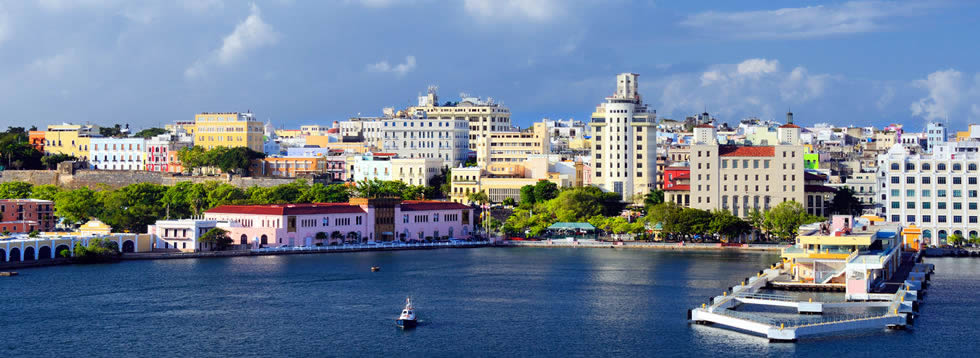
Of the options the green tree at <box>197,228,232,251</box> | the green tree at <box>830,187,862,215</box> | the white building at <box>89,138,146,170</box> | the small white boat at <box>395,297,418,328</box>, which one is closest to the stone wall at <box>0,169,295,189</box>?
the white building at <box>89,138,146,170</box>

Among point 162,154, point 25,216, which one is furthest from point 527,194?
point 162,154

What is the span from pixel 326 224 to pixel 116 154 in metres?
36.7

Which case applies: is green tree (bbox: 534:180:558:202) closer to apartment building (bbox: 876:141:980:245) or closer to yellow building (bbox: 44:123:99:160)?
apartment building (bbox: 876:141:980:245)

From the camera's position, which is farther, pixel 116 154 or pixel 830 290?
pixel 116 154

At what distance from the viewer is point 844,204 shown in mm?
72375

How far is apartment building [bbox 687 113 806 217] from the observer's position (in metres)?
68.8

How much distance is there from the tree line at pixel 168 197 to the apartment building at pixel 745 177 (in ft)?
59.3

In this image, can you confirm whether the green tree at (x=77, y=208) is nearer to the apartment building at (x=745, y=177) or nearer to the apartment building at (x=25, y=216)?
the apartment building at (x=25, y=216)

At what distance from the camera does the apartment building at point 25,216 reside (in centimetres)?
6294

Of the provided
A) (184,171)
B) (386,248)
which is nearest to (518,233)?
(386,248)

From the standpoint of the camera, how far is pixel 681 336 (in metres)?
34.6

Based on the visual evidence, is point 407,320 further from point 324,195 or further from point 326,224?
point 324,195

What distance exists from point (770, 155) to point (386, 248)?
20372 millimetres

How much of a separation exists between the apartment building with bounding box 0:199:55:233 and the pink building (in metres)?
8.31
